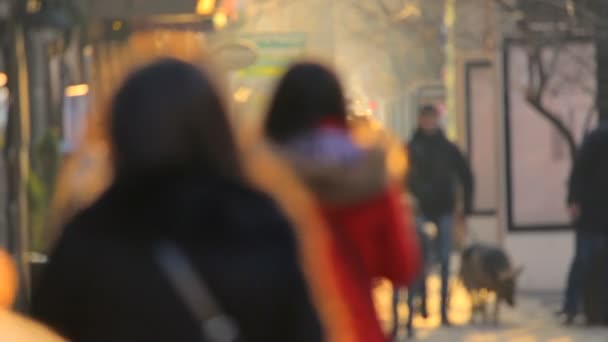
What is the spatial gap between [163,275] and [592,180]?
9.99m

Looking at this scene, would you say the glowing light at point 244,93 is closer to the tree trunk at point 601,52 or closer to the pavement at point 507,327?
the pavement at point 507,327

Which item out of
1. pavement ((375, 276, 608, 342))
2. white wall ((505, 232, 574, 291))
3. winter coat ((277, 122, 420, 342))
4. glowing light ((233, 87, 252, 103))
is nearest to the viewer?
winter coat ((277, 122, 420, 342))

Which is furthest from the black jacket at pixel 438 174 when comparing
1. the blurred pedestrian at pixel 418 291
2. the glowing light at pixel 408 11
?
the glowing light at pixel 408 11

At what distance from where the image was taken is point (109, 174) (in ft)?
10.5

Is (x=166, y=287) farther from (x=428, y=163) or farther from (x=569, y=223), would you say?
(x=569, y=223)

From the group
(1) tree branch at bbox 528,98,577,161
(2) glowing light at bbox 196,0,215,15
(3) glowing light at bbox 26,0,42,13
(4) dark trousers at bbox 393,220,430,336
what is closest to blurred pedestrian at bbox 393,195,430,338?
(4) dark trousers at bbox 393,220,430,336

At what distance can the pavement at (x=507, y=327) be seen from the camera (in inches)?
487

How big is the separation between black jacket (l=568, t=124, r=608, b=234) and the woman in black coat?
979 centimetres

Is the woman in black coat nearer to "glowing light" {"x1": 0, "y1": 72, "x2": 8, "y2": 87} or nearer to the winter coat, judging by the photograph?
the winter coat

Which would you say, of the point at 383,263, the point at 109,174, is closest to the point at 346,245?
the point at 383,263

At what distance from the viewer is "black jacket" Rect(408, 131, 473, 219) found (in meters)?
12.8

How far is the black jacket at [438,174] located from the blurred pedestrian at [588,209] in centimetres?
84

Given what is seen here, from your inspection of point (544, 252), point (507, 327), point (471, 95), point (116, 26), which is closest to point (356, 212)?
point (507, 327)

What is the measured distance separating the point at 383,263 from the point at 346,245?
0.16m
